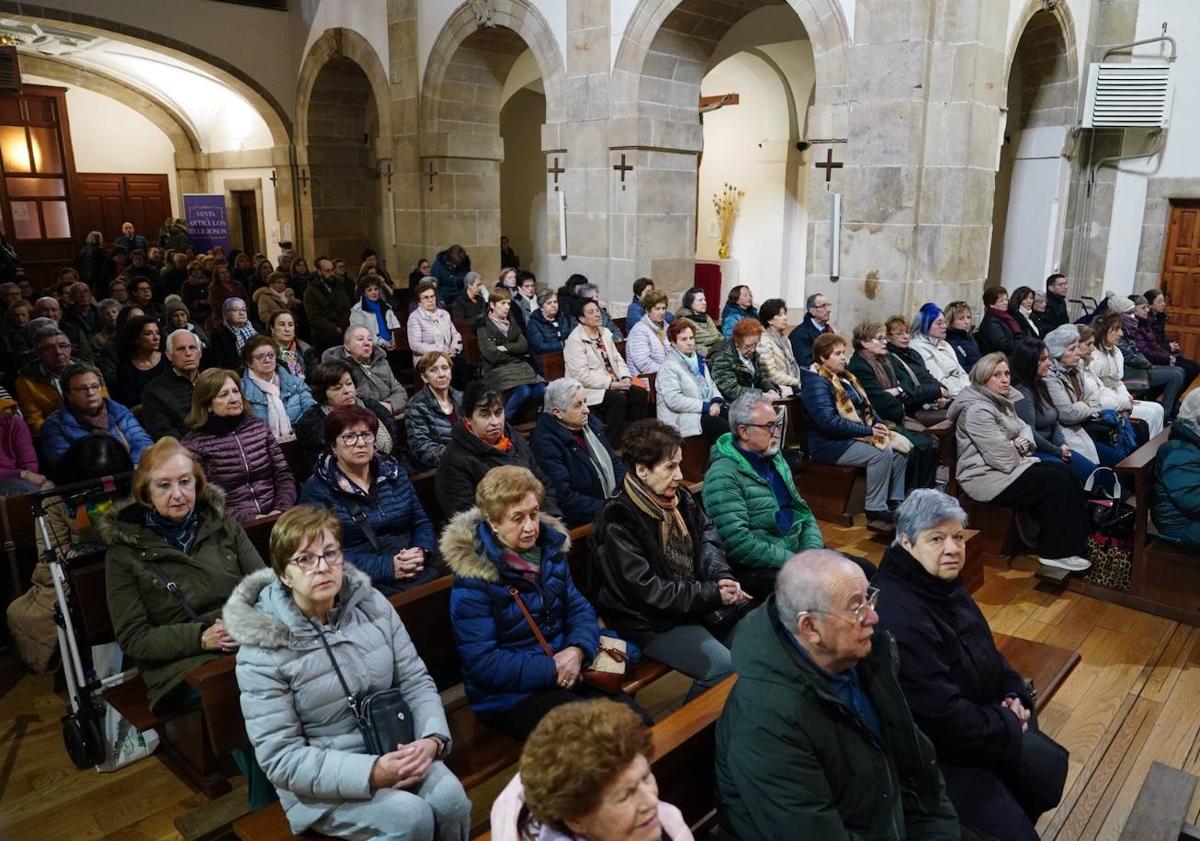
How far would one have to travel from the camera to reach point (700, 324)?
6902mm

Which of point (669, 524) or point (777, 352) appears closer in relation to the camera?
point (669, 524)

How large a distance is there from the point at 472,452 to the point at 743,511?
112 centimetres

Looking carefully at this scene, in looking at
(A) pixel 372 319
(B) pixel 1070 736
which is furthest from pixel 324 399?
(B) pixel 1070 736

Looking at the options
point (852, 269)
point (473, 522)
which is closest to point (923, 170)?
point (852, 269)

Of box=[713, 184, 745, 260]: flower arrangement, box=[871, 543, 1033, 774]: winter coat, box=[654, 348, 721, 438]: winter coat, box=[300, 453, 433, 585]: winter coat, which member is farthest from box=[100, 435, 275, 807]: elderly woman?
box=[713, 184, 745, 260]: flower arrangement

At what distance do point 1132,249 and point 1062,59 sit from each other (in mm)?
2287

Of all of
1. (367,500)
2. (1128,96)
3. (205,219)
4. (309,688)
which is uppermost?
(1128,96)

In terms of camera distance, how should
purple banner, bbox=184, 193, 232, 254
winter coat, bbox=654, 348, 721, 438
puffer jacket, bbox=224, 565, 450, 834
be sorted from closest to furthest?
puffer jacket, bbox=224, 565, 450, 834 < winter coat, bbox=654, 348, 721, 438 < purple banner, bbox=184, 193, 232, 254

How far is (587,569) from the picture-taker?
3.22m

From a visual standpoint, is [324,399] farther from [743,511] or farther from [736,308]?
[736,308]

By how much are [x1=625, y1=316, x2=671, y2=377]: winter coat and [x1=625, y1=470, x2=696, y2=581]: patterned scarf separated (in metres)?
3.56

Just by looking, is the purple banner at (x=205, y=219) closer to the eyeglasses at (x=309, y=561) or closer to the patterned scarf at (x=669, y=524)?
the patterned scarf at (x=669, y=524)

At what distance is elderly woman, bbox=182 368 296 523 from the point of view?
12.0 feet

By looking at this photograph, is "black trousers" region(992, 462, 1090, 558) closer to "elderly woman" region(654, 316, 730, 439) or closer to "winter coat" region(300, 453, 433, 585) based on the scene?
"elderly woman" region(654, 316, 730, 439)
